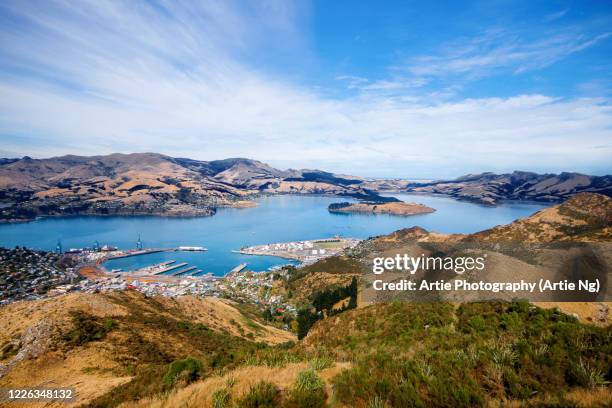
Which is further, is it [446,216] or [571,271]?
[446,216]

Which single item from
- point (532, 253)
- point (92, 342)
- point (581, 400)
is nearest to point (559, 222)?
point (532, 253)

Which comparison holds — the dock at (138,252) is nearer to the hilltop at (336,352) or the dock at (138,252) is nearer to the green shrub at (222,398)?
the hilltop at (336,352)

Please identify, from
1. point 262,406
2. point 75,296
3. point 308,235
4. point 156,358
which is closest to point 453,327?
point 262,406

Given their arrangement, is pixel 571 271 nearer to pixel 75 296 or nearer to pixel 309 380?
pixel 309 380

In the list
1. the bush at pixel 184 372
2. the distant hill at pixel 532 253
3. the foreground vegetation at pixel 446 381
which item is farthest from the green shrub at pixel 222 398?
the distant hill at pixel 532 253

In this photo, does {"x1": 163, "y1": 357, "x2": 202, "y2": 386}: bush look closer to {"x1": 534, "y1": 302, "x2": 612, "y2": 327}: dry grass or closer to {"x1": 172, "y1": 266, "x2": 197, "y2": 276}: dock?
{"x1": 534, "y1": 302, "x2": 612, "y2": 327}: dry grass

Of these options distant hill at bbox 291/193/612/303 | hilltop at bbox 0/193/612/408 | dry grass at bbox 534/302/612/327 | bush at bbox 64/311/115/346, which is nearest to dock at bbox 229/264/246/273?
distant hill at bbox 291/193/612/303
